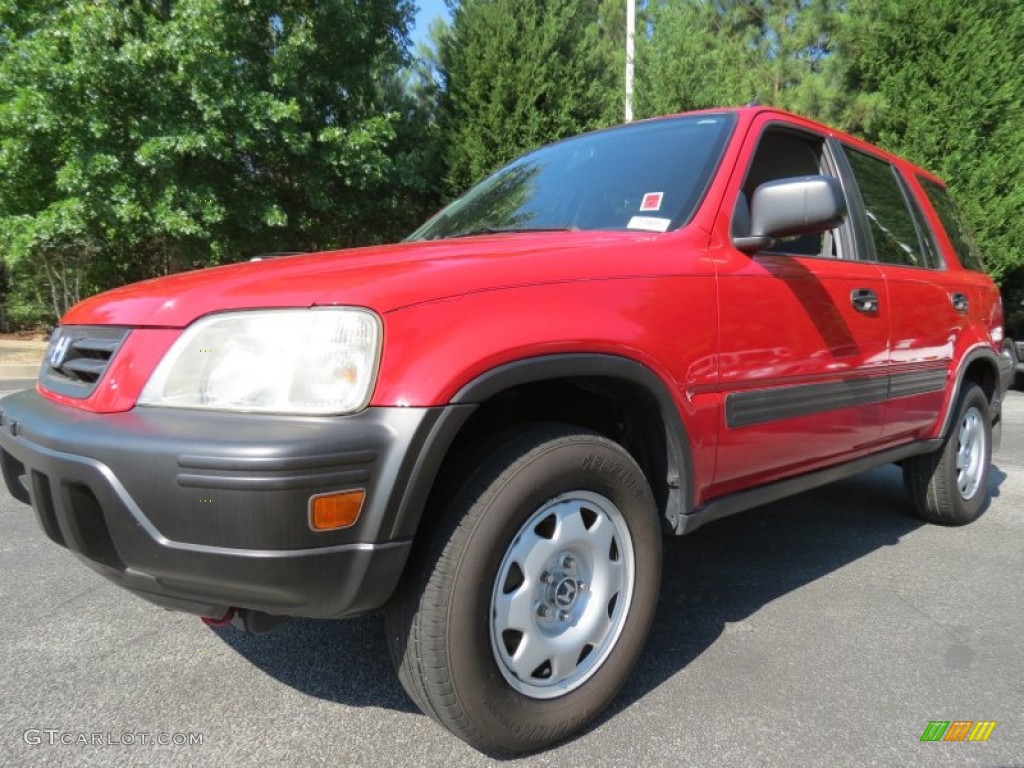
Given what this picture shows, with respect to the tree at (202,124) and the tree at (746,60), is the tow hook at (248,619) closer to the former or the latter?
the tree at (202,124)

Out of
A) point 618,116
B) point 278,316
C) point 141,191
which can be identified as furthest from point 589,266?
point 618,116

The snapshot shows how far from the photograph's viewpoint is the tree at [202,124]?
998 cm

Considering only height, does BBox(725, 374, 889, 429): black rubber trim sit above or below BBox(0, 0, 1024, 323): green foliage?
below

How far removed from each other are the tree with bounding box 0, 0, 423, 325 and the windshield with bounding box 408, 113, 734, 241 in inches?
350

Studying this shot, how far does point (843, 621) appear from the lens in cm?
268

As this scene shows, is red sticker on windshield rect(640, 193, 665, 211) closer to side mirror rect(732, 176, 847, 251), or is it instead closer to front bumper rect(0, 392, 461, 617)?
side mirror rect(732, 176, 847, 251)

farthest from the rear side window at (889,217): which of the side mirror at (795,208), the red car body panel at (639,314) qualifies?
the side mirror at (795,208)

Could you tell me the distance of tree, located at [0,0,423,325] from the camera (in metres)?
9.98

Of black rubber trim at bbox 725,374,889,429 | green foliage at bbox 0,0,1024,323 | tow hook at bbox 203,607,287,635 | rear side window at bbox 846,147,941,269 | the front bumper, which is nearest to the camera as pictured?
the front bumper

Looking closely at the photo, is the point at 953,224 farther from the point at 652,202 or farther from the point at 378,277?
the point at 378,277

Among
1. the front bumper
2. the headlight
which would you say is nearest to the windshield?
the headlight

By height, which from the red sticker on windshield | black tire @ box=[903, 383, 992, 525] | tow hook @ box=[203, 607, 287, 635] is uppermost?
the red sticker on windshield

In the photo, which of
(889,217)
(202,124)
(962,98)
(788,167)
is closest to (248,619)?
(788,167)

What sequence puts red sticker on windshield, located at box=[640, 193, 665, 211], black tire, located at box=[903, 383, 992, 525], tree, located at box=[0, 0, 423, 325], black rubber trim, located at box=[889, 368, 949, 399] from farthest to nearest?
tree, located at box=[0, 0, 423, 325] < black tire, located at box=[903, 383, 992, 525] < black rubber trim, located at box=[889, 368, 949, 399] < red sticker on windshield, located at box=[640, 193, 665, 211]
